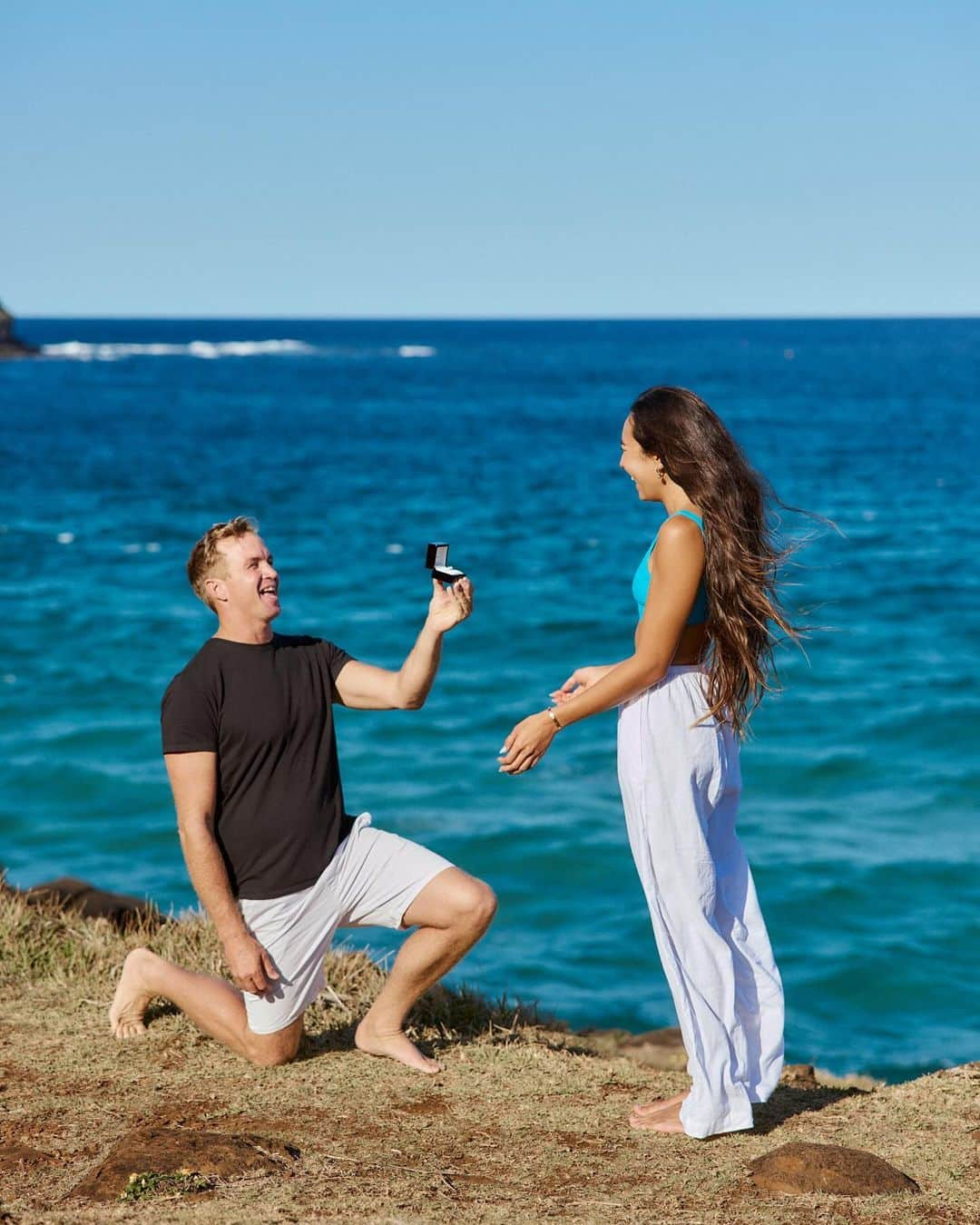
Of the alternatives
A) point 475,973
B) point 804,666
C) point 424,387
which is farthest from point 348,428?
point 475,973

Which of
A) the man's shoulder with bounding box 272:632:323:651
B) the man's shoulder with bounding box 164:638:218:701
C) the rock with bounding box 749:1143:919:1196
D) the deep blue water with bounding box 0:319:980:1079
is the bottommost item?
the deep blue water with bounding box 0:319:980:1079

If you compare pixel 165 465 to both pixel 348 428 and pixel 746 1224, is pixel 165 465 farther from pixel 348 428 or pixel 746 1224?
pixel 746 1224

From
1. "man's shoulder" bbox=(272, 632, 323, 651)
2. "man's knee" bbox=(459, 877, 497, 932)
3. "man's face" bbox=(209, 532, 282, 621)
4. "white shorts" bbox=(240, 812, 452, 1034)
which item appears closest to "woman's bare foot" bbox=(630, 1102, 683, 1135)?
"man's knee" bbox=(459, 877, 497, 932)

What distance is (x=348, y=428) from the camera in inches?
2400

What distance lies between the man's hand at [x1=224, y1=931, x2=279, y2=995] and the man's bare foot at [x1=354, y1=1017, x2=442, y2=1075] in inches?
20.4

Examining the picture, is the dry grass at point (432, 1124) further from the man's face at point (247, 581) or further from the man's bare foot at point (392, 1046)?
the man's face at point (247, 581)

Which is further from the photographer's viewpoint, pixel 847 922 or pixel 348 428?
pixel 348 428

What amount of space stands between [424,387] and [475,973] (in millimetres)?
85490

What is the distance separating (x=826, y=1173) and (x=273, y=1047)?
80.1 inches

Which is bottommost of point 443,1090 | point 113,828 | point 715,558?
point 113,828

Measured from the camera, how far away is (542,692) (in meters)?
18.2

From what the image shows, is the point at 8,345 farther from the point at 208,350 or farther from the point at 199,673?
the point at 199,673

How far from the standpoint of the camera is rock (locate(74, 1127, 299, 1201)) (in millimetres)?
4262

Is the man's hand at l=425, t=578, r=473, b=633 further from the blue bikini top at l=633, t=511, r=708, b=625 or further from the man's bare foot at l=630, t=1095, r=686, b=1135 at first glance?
the man's bare foot at l=630, t=1095, r=686, b=1135
